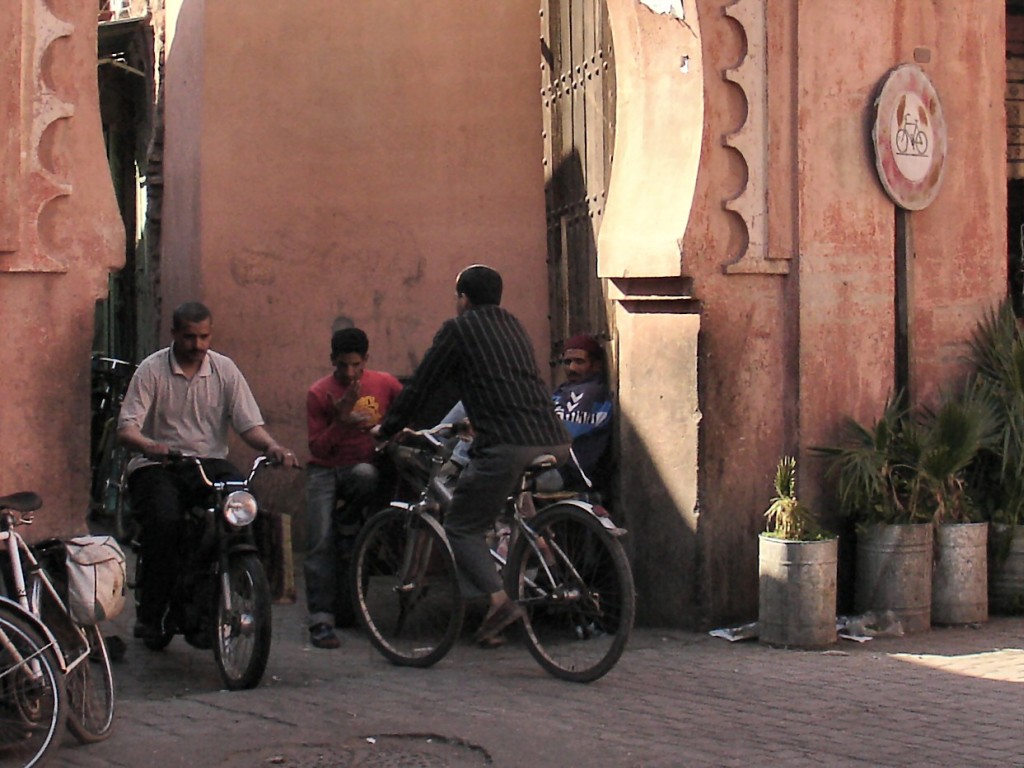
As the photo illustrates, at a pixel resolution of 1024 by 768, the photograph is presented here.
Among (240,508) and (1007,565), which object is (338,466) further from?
(1007,565)

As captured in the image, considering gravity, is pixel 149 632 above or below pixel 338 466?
below

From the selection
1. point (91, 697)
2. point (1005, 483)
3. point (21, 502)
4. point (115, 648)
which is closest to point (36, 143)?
point (21, 502)

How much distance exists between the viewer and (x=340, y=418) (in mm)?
8047

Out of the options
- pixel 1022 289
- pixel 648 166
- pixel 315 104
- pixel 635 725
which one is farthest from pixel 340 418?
pixel 1022 289

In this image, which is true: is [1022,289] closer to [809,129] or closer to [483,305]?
[809,129]

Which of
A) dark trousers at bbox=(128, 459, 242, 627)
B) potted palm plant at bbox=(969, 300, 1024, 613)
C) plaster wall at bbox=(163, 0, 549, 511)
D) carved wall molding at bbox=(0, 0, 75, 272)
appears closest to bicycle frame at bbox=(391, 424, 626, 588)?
dark trousers at bbox=(128, 459, 242, 627)

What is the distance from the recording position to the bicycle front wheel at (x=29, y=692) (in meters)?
5.27

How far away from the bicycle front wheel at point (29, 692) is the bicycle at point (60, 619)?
0.45ft

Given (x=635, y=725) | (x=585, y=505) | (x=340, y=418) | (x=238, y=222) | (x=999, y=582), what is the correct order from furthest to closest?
(x=238, y=222)
(x=999, y=582)
(x=340, y=418)
(x=585, y=505)
(x=635, y=725)

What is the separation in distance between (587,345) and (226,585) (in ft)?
8.53

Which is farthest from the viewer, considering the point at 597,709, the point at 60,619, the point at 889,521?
the point at 889,521

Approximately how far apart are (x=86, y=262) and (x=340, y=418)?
5.03 ft

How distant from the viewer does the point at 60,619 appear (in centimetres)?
584

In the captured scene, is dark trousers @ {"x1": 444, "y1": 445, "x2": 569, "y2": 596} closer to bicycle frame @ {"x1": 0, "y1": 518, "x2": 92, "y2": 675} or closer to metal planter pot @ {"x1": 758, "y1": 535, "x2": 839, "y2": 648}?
metal planter pot @ {"x1": 758, "y1": 535, "x2": 839, "y2": 648}
